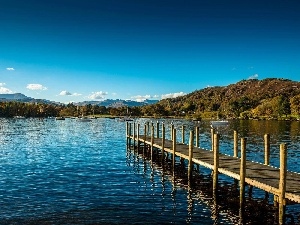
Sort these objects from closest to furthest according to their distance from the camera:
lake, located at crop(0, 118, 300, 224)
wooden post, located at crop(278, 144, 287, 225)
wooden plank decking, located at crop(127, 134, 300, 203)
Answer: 1. wooden post, located at crop(278, 144, 287, 225)
2. wooden plank decking, located at crop(127, 134, 300, 203)
3. lake, located at crop(0, 118, 300, 224)

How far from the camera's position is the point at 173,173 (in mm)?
36594

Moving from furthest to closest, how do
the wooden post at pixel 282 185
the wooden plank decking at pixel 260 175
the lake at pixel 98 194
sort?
the lake at pixel 98 194 → the wooden plank decking at pixel 260 175 → the wooden post at pixel 282 185

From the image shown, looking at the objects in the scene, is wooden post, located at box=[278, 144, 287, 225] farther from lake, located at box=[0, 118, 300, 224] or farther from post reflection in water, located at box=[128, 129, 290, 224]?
lake, located at box=[0, 118, 300, 224]

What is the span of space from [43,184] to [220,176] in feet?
56.6

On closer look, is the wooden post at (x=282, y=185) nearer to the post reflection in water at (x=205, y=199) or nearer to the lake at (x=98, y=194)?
the post reflection in water at (x=205, y=199)

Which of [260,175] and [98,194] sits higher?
[260,175]

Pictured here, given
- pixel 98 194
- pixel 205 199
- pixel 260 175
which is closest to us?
pixel 260 175

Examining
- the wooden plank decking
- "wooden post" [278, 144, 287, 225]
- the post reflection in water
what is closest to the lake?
the post reflection in water

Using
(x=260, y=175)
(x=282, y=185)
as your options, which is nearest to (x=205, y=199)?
(x=260, y=175)

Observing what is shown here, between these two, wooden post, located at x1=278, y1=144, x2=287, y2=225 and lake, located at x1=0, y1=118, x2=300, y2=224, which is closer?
wooden post, located at x1=278, y1=144, x2=287, y2=225

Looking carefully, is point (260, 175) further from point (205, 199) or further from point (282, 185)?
point (205, 199)

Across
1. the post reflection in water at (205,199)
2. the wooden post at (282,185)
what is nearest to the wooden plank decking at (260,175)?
the wooden post at (282,185)

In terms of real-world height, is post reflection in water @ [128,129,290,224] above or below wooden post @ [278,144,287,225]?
below

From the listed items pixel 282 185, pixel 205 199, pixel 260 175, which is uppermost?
pixel 282 185
